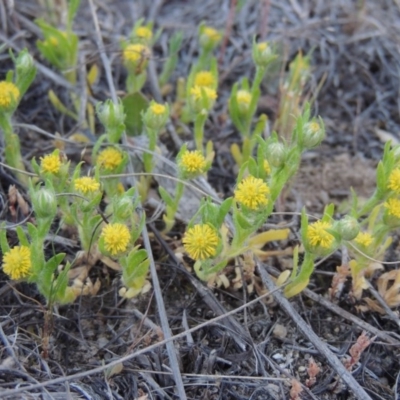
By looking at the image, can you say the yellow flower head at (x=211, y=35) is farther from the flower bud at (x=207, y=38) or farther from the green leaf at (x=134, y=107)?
the green leaf at (x=134, y=107)

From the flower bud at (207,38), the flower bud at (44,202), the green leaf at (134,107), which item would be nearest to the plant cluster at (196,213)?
the flower bud at (44,202)

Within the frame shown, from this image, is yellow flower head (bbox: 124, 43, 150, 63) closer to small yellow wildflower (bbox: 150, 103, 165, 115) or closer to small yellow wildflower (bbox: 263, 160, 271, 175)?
small yellow wildflower (bbox: 150, 103, 165, 115)

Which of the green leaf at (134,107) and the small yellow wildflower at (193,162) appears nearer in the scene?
the small yellow wildflower at (193,162)

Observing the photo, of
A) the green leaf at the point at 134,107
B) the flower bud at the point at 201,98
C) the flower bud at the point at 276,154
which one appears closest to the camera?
the flower bud at the point at 276,154

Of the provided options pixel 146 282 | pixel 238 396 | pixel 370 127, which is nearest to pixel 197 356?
pixel 238 396

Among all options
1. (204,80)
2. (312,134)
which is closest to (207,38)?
(204,80)

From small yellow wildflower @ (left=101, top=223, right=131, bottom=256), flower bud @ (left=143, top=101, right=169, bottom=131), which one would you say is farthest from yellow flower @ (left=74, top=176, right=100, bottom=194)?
flower bud @ (left=143, top=101, right=169, bottom=131)

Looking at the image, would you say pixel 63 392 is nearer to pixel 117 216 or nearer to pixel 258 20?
pixel 117 216
